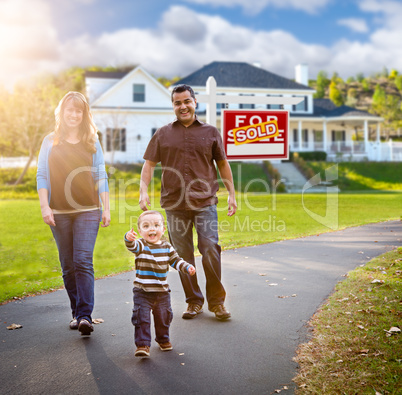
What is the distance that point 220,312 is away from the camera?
494cm

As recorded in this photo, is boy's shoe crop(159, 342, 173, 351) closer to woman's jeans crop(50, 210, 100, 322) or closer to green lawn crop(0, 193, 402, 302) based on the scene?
woman's jeans crop(50, 210, 100, 322)

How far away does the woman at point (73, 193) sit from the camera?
15.0 feet

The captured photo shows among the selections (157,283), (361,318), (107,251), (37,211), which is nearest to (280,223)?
(107,251)

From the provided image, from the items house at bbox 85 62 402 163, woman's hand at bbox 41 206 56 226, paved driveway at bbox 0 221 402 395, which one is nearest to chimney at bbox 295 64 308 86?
house at bbox 85 62 402 163

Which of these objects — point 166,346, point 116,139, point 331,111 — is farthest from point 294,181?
point 166,346

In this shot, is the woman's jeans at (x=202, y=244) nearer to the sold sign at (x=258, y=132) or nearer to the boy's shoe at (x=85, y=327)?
the boy's shoe at (x=85, y=327)

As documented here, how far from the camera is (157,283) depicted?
3990mm

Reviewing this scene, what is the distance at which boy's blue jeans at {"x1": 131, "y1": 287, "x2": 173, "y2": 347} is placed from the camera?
13.0ft

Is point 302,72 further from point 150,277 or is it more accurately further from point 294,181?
point 150,277

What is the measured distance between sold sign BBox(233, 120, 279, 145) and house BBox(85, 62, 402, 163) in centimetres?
1979

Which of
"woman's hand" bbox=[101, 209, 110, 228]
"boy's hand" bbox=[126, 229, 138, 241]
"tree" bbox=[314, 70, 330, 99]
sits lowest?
"boy's hand" bbox=[126, 229, 138, 241]

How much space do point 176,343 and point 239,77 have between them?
3981cm

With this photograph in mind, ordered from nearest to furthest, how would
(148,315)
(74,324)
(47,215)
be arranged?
1. (148,315)
2. (47,215)
3. (74,324)

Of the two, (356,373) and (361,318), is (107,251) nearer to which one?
(361,318)
